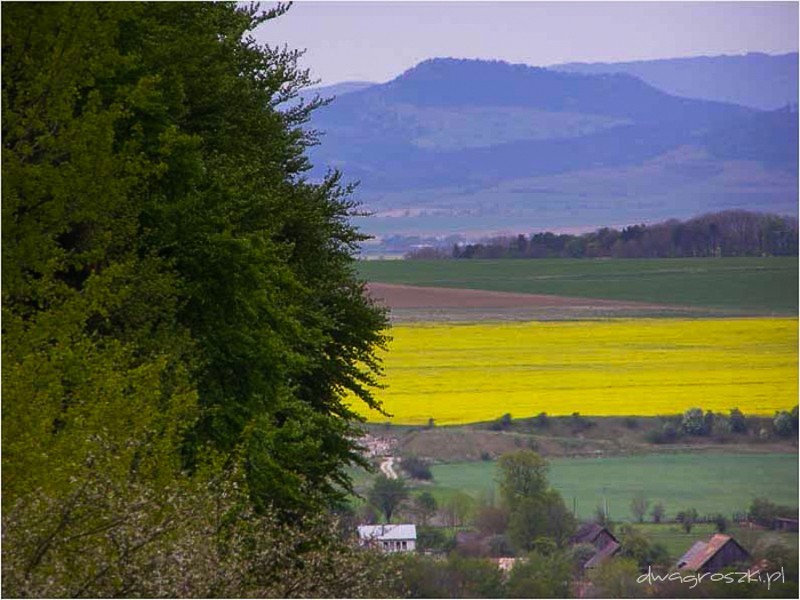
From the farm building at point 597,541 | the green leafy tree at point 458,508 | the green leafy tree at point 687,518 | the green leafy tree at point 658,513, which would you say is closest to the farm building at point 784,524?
the green leafy tree at point 687,518

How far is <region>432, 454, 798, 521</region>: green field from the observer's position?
29609 mm

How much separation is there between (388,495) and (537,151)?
32.5 metres

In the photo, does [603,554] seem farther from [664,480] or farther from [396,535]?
[664,480]

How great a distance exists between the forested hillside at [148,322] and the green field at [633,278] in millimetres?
16194

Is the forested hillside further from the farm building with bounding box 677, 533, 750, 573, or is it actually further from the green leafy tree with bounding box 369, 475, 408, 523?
the green leafy tree with bounding box 369, 475, 408, 523

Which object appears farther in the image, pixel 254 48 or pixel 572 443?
pixel 572 443

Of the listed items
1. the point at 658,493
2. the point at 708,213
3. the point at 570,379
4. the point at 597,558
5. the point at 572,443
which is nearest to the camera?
the point at 597,558

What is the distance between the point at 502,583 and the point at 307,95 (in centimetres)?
1494

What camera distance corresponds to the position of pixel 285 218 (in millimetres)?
22688

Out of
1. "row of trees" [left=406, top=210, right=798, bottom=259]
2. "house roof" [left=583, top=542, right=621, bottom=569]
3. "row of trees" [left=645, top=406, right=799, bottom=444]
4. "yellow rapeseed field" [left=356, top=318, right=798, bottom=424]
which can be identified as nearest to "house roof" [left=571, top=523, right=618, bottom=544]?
"house roof" [left=583, top=542, right=621, bottom=569]

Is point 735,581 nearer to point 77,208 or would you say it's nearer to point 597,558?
point 597,558

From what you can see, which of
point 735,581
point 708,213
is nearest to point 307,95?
point 708,213

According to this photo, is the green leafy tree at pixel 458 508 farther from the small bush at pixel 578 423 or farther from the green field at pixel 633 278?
the green field at pixel 633 278

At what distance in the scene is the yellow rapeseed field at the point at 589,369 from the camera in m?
36.8
